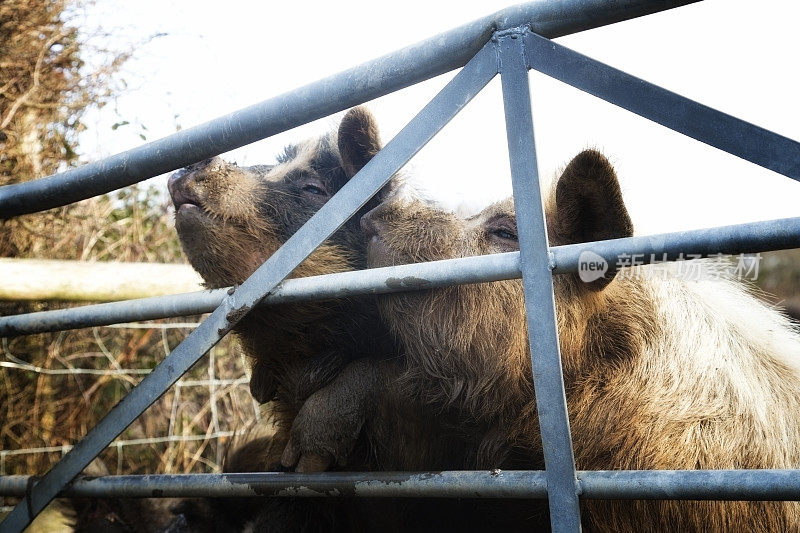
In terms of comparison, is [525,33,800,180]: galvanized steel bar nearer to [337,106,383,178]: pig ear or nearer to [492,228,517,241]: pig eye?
[492,228,517,241]: pig eye

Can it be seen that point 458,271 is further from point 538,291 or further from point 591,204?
point 591,204

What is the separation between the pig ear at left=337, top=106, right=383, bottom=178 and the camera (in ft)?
9.55

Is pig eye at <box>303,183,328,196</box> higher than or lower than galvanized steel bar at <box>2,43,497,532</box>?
higher

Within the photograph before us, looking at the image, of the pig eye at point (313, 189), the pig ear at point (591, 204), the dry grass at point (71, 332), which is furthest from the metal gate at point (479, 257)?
the dry grass at point (71, 332)

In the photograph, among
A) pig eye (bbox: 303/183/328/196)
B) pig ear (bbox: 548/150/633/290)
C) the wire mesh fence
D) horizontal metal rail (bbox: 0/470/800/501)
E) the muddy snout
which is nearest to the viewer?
horizontal metal rail (bbox: 0/470/800/501)

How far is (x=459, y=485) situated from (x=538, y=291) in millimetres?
534

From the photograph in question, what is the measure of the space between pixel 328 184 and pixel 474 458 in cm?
133

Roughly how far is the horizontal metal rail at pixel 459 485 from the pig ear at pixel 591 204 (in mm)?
712

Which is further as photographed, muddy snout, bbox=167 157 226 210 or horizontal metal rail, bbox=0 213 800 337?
muddy snout, bbox=167 157 226 210

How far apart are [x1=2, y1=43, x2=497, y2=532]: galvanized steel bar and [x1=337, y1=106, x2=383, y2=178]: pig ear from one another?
3.45 ft

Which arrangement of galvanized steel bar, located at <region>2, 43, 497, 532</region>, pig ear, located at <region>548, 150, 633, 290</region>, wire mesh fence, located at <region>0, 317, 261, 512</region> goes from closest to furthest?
galvanized steel bar, located at <region>2, 43, 497, 532</region>, pig ear, located at <region>548, 150, 633, 290</region>, wire mesh fence, located at <region>0, 317, 261, 512</region>

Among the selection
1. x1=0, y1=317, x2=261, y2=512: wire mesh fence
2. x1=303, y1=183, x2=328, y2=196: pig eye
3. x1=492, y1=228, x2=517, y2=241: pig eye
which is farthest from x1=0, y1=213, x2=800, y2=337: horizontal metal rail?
x1=0, y1=317, x2=261, y2=512: wire mesh fence

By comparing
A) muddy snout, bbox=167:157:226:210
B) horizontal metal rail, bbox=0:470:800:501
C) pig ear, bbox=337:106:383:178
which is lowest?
horizontal metal rail, bbox=0:470:800:501


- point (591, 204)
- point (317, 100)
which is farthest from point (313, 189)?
point (591, 204)
